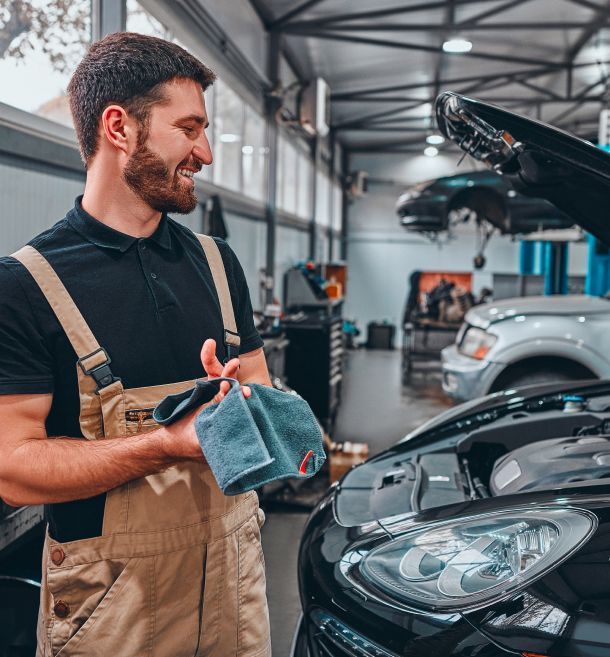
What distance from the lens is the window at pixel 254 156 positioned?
671 centimetres

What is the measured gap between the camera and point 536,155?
5.95ft

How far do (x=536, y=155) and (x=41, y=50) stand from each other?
2010mm

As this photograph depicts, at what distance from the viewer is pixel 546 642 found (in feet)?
3.65

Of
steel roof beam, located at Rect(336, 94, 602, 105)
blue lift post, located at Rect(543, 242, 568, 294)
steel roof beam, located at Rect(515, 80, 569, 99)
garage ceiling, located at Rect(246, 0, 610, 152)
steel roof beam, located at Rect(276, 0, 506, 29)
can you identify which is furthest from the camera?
steel roof beam, located at Rect(336, 94, 602, 105)

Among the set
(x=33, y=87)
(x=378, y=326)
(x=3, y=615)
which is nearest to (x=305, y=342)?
(x=33, y=87)

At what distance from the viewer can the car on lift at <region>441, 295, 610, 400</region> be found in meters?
4.07

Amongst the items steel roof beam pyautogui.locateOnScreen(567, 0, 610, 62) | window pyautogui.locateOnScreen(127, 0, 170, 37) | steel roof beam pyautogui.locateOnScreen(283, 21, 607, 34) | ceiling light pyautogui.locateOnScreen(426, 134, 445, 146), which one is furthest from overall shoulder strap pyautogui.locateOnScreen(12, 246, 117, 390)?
ceiling light pyautogui.locateOnScreen(426, 134, 445, 146)

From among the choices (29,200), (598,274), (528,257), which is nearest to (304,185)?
(528,257)

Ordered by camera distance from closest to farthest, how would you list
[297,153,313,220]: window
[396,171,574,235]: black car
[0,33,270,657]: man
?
[0,33,270,657]: man, [396,171,574,235]: black car, [297,153,313,220]: window

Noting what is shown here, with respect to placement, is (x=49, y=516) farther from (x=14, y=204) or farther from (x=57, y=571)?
(x=14, y=204)

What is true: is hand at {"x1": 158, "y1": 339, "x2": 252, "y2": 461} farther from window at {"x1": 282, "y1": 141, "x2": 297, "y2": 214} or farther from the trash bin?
the trash bin

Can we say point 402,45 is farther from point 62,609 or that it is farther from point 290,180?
point 62,609

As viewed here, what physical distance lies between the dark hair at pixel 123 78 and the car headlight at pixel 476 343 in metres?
3.43

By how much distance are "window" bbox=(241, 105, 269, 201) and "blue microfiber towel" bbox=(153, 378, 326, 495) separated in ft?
18.7
